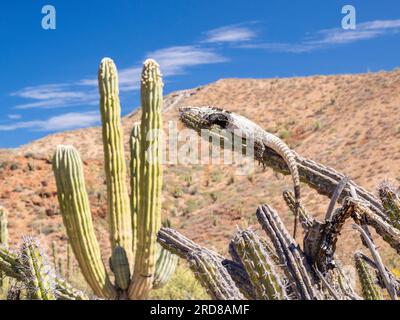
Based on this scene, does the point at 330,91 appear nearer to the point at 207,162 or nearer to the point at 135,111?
the point at 207,162

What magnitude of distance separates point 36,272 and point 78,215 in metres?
5.50

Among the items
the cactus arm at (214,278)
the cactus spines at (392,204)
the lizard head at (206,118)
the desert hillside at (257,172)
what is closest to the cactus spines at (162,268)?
the lizard head at (206,118)

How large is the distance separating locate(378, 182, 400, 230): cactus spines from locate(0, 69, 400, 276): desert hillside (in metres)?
11.3

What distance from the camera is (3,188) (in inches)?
1150

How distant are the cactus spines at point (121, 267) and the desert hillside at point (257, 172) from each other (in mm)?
7076

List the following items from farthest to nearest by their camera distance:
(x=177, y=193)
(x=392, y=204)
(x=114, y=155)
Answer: (x=177, y=193) → (x=114, y=155) → (x=392, y=204)

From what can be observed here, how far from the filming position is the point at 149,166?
901cm

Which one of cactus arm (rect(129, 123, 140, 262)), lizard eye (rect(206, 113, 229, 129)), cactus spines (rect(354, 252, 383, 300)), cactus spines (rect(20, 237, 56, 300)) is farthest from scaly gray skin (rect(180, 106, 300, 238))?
cactus arm (rect(129, 123, 140, 262))

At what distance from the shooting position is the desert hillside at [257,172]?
24891 millimetres

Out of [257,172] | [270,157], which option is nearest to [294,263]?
[270,157]

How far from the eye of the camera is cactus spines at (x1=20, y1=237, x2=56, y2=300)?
392cm

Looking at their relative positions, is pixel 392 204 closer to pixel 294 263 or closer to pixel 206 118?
pixel 294 263

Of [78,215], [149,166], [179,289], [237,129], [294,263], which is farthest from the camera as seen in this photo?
[179,289]
